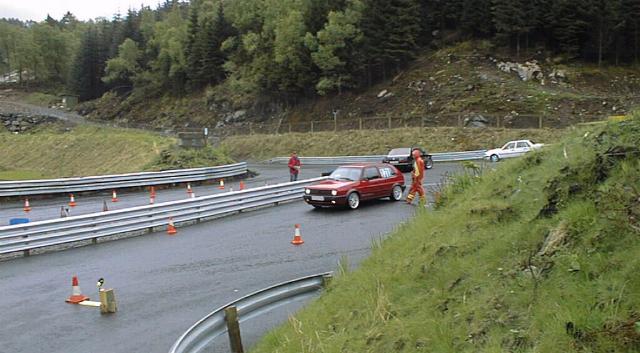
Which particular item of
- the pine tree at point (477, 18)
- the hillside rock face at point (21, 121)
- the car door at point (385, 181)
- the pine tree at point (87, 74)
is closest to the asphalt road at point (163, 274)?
the car door at point (385, 181)

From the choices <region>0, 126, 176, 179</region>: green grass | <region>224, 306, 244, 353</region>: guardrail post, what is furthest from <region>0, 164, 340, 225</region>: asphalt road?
<region>224, 306, 244, 353</region>: guardrail post

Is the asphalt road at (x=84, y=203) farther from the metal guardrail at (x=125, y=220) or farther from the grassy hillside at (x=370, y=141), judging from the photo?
the grassy hillside at (x=370, y=141)

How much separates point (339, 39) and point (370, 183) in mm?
45068

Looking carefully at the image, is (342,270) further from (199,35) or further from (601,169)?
(199,35)

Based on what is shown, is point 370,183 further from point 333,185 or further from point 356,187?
point 333,185

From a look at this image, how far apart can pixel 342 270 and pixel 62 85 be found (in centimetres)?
13542

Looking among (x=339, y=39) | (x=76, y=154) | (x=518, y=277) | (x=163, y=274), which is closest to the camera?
(x=518, y=277)

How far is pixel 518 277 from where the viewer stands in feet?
16.7

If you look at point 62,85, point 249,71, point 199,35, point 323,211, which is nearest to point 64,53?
point 62,85

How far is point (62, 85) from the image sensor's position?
422ft

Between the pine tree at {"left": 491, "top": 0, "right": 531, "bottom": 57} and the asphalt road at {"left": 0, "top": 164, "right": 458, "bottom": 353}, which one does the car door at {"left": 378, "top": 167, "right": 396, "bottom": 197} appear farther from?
the pine tree at {"left": 491, "top": 0, "right": 531, "bottom": 57}

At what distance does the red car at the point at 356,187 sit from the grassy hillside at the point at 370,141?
22.5 meters

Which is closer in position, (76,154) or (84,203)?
(84,203)

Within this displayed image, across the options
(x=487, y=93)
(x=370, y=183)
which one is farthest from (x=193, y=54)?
(x=370, y=183)
